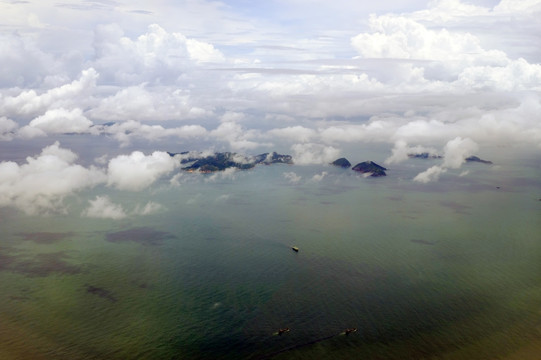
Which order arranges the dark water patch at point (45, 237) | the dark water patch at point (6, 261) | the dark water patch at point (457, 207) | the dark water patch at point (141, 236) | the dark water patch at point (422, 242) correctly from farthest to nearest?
the dark water patch at point (457, 207), the dark water patch at point (422, 242), the dark water patch at point (141, 236), the dark water patch at point (45, 237), the dark water patch at point (6, 261)

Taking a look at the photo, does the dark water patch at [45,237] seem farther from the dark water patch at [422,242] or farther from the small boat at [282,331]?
the dark water patch at [422,242]

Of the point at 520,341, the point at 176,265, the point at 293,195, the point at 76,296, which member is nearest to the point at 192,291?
the point at 176,265

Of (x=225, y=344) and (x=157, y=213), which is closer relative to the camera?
(x=225, y=344)

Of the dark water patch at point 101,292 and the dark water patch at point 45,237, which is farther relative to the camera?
the dark water patch at point 45,237

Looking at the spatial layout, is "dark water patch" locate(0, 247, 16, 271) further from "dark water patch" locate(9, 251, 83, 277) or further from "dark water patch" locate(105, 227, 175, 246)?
"dark water patch" locate(105, 227, 175, 246)

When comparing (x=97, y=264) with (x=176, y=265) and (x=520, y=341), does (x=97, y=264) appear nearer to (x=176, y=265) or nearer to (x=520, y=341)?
(x=176, y=265)

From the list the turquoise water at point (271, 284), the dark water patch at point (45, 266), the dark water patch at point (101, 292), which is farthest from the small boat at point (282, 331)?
the dark water patch at point (45, 266)

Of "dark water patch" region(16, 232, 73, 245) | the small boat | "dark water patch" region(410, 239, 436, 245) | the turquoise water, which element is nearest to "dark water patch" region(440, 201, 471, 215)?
the turquoise water

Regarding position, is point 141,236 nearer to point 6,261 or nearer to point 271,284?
point 6,261
